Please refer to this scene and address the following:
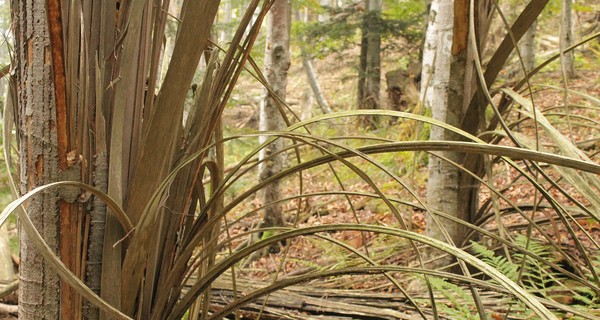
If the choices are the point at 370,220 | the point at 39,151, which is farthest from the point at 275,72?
the point at 39,151

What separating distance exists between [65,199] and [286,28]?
3816 mm

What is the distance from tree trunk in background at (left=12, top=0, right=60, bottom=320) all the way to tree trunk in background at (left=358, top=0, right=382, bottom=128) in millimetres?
8741

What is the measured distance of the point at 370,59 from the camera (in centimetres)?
1020

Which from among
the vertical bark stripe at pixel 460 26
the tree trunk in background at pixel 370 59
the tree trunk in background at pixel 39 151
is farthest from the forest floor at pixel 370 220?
the tree trunk in background at pixel 370 59

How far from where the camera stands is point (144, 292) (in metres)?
0.87

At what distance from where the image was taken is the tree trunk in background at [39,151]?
82 cm

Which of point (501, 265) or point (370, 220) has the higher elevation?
point (501, 265)

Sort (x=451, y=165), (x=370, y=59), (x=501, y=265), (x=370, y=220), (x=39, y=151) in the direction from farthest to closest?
(x=370, y=59) → (x=370, y=220) → (x=451, y=165) → (x=501, y=265) → (x=39, y=151)

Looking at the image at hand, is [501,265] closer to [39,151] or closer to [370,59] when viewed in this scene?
[39,151]

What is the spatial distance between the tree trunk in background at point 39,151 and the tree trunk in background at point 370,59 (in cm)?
874

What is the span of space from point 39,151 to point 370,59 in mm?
9765

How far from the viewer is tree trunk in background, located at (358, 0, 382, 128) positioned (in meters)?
9.73

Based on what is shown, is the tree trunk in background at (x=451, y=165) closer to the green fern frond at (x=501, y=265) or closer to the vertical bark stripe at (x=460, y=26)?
the vertical bark stripe at (x=460, y=26)

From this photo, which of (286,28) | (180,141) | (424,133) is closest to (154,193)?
(180,141)
